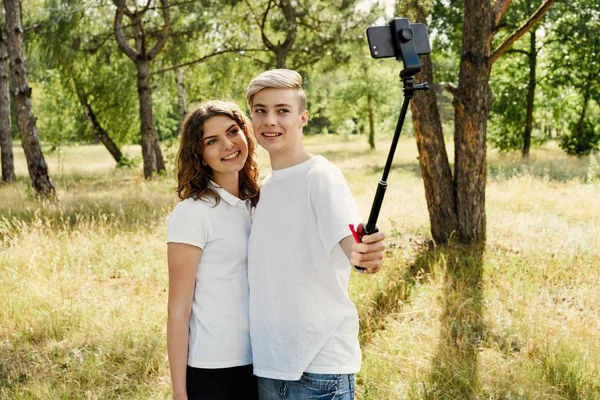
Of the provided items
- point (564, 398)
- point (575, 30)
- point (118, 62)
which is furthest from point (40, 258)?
point (575, 30)

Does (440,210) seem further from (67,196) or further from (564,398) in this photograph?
(67,196)

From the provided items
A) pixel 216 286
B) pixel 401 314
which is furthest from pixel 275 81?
pixel 401 314

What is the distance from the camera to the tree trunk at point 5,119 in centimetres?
1306

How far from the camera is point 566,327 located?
12.6 ft

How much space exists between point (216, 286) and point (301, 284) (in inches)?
14.0

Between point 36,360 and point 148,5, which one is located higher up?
point 148,5

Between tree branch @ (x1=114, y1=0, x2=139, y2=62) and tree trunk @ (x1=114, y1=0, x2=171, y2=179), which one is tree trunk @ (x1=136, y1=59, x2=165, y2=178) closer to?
tree trunk @ (x1=114, y1=0, x2=171, y2=179)

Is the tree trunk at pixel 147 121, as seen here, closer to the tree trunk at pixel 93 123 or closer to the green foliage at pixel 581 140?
the tree trunk at pixel 93 123

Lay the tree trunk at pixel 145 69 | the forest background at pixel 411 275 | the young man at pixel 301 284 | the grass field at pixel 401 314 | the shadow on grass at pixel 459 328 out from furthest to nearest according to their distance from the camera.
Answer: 1. the tree trunk at pixel 145 69
2. the forest background at pixel 411 275
3. the grass field at pixel 401 314
4. the shadow on grass at pixel 459 328
5. the young man at pixel 301 284

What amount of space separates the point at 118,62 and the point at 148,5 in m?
5.16

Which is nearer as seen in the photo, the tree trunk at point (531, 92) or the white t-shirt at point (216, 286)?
the white t-shirt at point (216, 286)

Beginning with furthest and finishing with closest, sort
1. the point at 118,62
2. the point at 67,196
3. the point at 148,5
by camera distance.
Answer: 1. the point at 118,62
2. the point at 148,5
3. the point at 67,196

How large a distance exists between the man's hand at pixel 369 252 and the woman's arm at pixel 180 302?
693 mm

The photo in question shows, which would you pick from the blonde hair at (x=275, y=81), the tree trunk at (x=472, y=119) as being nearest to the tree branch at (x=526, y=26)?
the tree trunk at (x=472, y=119)
